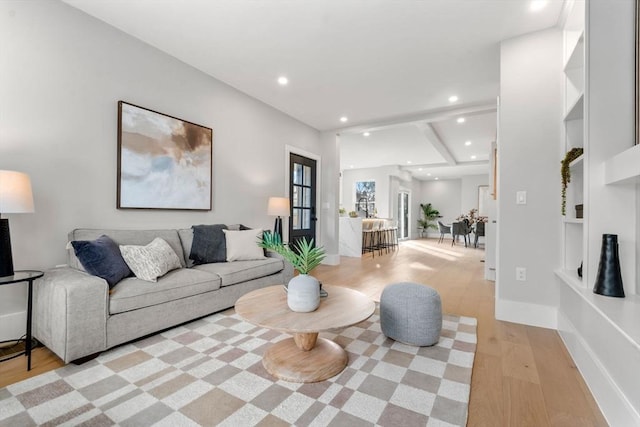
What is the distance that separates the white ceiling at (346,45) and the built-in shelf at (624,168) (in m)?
1.53

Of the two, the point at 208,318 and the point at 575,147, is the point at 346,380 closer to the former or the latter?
the point at 208,318

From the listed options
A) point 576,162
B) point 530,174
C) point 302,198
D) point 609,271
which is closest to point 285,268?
point 302,198

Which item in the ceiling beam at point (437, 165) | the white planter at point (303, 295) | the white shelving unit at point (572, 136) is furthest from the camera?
the ceiling beam at point (437, 165)

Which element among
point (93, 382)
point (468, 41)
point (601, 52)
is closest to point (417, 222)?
point (468, 41)

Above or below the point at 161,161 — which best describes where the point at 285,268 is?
below

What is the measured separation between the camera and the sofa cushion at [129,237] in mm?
2338

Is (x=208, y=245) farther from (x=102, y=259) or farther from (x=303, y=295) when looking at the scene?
(x=303, y=295)

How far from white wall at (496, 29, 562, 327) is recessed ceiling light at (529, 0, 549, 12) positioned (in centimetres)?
38

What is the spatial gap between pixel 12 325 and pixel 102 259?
826 millimetres

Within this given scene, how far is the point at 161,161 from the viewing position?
303 cm

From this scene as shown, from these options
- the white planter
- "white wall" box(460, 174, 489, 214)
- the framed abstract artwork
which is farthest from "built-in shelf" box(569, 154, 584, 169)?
"white wall" box(460, 174, 489, 214)

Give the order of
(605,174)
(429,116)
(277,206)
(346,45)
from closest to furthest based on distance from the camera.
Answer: (605,174)
(346,45)
(277,206)
(429,116)

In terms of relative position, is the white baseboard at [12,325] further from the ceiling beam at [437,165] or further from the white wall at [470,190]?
the white wall at [470,190]

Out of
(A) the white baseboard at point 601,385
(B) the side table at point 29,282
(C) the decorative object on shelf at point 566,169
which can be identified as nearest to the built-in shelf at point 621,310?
(A) the white baseboard at point 601,385
